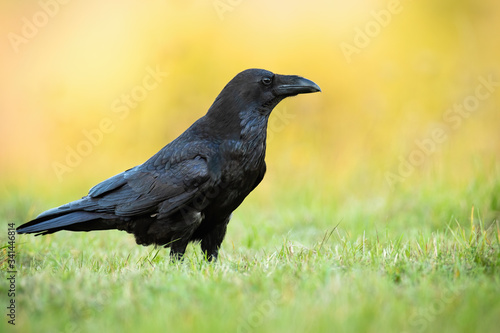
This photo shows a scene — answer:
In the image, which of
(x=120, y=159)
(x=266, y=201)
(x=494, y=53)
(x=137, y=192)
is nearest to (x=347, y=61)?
(x=494, y=53)

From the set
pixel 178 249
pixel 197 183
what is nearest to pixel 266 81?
pixel 197 183

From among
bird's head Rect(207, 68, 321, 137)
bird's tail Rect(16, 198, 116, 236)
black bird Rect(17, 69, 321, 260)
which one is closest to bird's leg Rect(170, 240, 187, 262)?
black bird Rect(17, 69, 321, 260)

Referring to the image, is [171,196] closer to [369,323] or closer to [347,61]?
[369,323]

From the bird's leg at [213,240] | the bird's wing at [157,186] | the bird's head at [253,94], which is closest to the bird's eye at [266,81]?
the bird's head at [253,94]

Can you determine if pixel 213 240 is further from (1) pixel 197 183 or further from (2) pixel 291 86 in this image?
(2) pixel 291 86

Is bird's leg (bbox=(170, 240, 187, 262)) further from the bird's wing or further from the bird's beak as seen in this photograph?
the bird's beak

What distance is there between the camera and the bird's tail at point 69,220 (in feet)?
14.3

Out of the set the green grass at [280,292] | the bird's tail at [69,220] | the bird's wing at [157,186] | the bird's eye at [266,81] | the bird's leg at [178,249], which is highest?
the bird's eye at [266,81]

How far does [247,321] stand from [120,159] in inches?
252

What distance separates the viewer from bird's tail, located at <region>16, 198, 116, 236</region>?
4.36 m

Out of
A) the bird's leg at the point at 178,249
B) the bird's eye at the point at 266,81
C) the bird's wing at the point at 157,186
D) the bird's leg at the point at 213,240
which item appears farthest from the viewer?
the bird's leg at the point at 213,240

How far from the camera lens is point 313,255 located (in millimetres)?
3746

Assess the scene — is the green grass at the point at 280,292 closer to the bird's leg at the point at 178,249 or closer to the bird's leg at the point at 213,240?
the bird's leg at the point at 178,249

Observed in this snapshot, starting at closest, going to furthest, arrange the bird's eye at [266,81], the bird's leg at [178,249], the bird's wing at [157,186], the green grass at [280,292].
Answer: the green grass at [280,292]
the bird's wing at [157,186]
the bird's leg at [178,249]
the bird's eye at [266,81]
